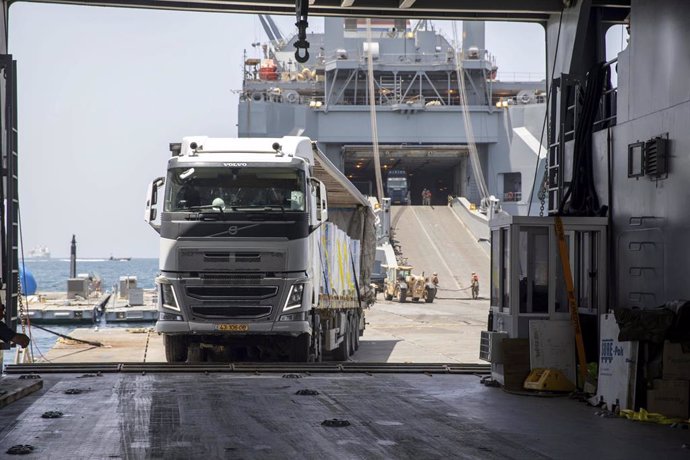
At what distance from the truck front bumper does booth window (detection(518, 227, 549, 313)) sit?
4.58 meters

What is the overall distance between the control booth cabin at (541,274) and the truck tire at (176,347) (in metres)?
6.12

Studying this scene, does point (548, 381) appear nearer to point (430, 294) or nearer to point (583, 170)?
point (583, 170)

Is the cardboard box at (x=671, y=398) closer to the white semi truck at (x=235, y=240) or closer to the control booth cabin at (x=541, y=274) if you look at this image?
the control booth cabin at (x=541, y=274)

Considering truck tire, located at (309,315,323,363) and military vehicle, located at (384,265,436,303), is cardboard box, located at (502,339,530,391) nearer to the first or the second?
truck tire, located at (309,315,323,363)

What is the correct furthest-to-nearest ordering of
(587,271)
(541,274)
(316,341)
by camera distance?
(316,341), (587,271), (541,274)

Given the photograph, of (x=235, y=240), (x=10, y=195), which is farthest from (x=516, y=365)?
(x=10, y=195)

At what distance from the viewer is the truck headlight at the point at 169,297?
57.2ft

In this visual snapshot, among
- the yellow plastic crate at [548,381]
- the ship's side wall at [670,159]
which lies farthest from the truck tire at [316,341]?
the ship's side wall at [670,159]

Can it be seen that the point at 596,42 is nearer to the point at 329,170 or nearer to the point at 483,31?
the point at 329,170

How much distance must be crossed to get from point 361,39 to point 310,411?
263 ft

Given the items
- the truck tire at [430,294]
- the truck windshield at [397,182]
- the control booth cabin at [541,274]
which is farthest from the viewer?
the truck windshield at [397,182]

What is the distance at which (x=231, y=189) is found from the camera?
17.3 meters

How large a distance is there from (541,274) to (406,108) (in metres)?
69.0

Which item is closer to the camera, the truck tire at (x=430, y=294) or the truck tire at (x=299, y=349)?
the truck tire at (x=299, y=349)
